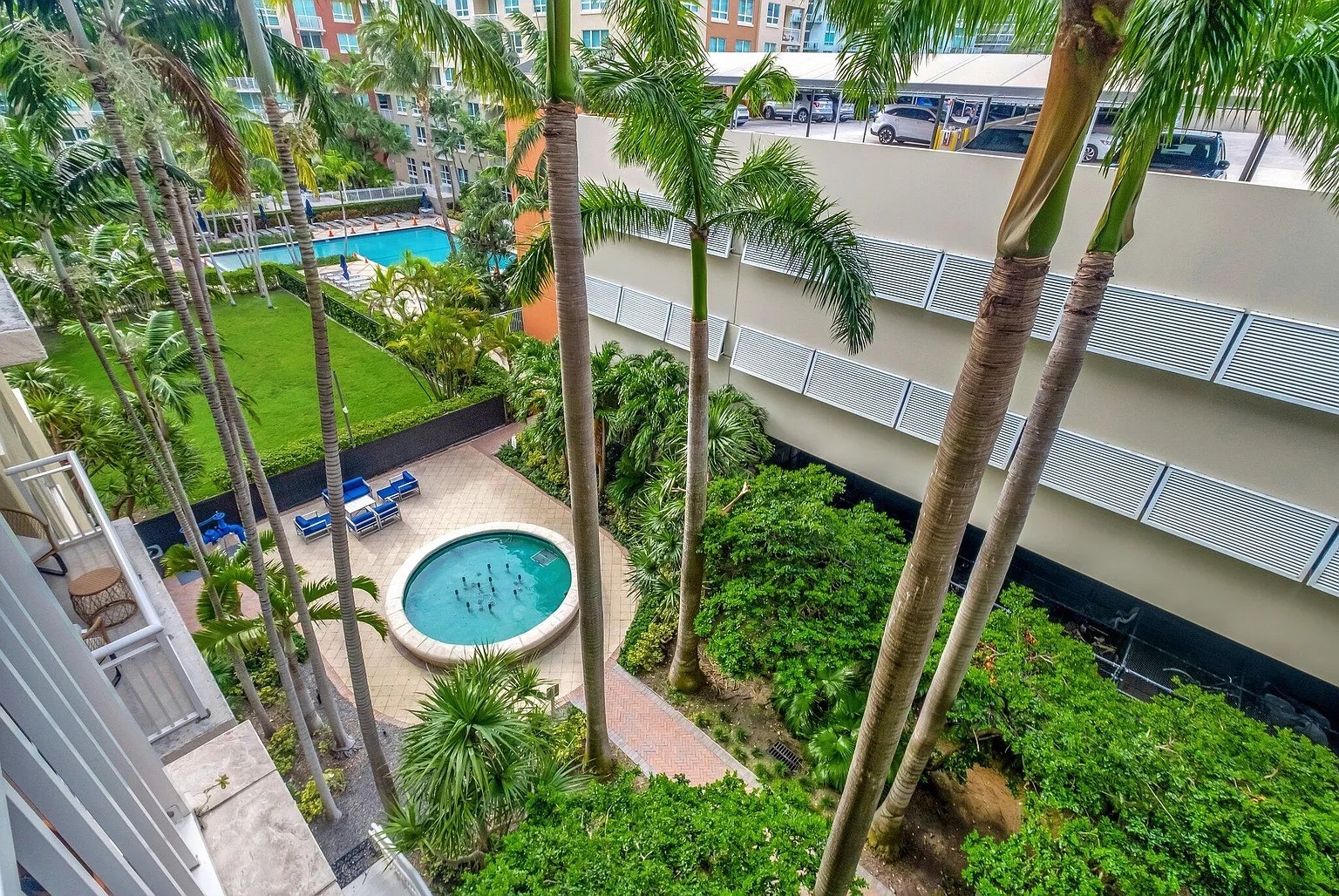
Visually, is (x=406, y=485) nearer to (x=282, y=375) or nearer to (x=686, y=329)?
(x=686, y=329)

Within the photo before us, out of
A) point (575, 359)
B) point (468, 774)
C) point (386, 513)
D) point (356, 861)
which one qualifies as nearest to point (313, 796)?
point (356, 861)

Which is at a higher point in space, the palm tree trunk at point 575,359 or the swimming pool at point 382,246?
the palm tree trunk at point 575,359

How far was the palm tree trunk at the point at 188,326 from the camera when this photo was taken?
589cm

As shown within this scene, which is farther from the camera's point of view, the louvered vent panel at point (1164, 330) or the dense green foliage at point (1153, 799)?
the louvered vent panel at point (1164, 330)

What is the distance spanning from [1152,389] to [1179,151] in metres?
4.03

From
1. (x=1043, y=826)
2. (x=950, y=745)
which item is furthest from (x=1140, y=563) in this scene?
(x=1043, y=826)

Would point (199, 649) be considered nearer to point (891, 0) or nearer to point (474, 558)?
point (474, 558)

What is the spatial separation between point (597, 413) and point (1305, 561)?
1223cm

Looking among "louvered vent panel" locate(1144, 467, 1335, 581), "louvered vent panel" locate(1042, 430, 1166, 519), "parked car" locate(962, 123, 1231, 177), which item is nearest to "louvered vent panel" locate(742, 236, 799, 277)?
"parked car" locate(962, 123, 1231, 177)

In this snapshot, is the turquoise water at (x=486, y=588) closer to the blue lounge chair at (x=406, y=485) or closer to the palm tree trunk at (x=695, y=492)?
the blue lounge chair at (x=406, y=485)

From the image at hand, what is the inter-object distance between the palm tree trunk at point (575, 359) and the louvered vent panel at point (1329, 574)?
382 inches

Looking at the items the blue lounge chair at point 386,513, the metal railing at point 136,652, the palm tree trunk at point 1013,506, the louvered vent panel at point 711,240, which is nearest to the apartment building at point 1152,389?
the louvered vent panel at point 711,240

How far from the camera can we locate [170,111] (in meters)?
7.05

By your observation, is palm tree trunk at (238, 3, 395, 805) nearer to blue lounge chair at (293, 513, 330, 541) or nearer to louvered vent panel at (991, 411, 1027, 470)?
blue lounge chair at (293, 513, 330, 541)
